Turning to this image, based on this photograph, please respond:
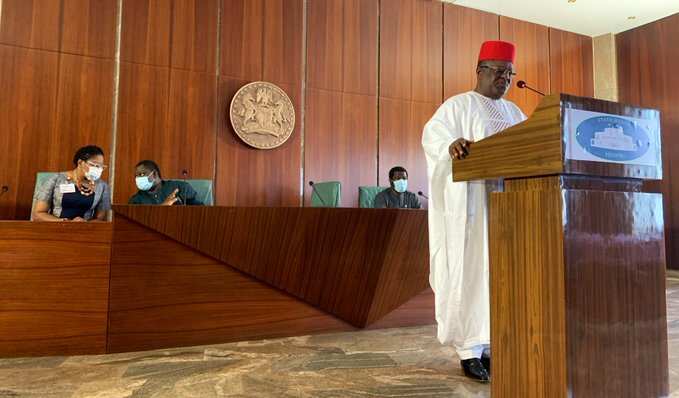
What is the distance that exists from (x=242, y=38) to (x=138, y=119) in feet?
4.38

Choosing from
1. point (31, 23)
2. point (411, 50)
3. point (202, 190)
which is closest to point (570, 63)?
point (411, 50)

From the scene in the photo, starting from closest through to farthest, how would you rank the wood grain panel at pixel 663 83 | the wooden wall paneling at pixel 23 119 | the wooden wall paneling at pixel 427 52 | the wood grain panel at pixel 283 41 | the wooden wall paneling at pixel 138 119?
the wooden wall paneling at pixel 23 119 → the wooden wall paneling at pixel 138 119 → the wood grain panel at pixel 283 41 → the wooden wall paneling at pixel 427 52 → the wood grain panel at pixel 663 83

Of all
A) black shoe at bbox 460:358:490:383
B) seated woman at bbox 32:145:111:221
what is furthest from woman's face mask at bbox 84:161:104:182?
black shoe at bbox 460:358:490:383

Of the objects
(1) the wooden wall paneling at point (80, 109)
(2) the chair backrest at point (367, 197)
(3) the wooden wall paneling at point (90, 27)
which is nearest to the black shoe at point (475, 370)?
(2) the chair backrest at point (367, 197)

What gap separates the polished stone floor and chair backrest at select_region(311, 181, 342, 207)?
1.67m

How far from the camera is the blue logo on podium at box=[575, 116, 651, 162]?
2.68ft

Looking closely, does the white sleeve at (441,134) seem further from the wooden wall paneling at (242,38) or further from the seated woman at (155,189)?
the wooden wall paneling at (242,38)

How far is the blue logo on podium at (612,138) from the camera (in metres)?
0.82

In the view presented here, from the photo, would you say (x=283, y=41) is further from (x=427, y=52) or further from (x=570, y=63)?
(x=570, y=63)

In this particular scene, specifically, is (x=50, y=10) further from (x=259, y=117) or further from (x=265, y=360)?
(x=265, y=360)

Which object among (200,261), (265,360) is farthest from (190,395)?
(200,261)

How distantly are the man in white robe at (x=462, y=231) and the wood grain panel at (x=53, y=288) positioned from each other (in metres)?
1.42

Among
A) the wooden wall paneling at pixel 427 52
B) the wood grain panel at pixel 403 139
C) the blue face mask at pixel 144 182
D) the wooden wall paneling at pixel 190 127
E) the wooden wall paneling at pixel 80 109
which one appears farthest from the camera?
the wooden wall paneling at pixel 427 52

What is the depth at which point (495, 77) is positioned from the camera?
169 centimetres
